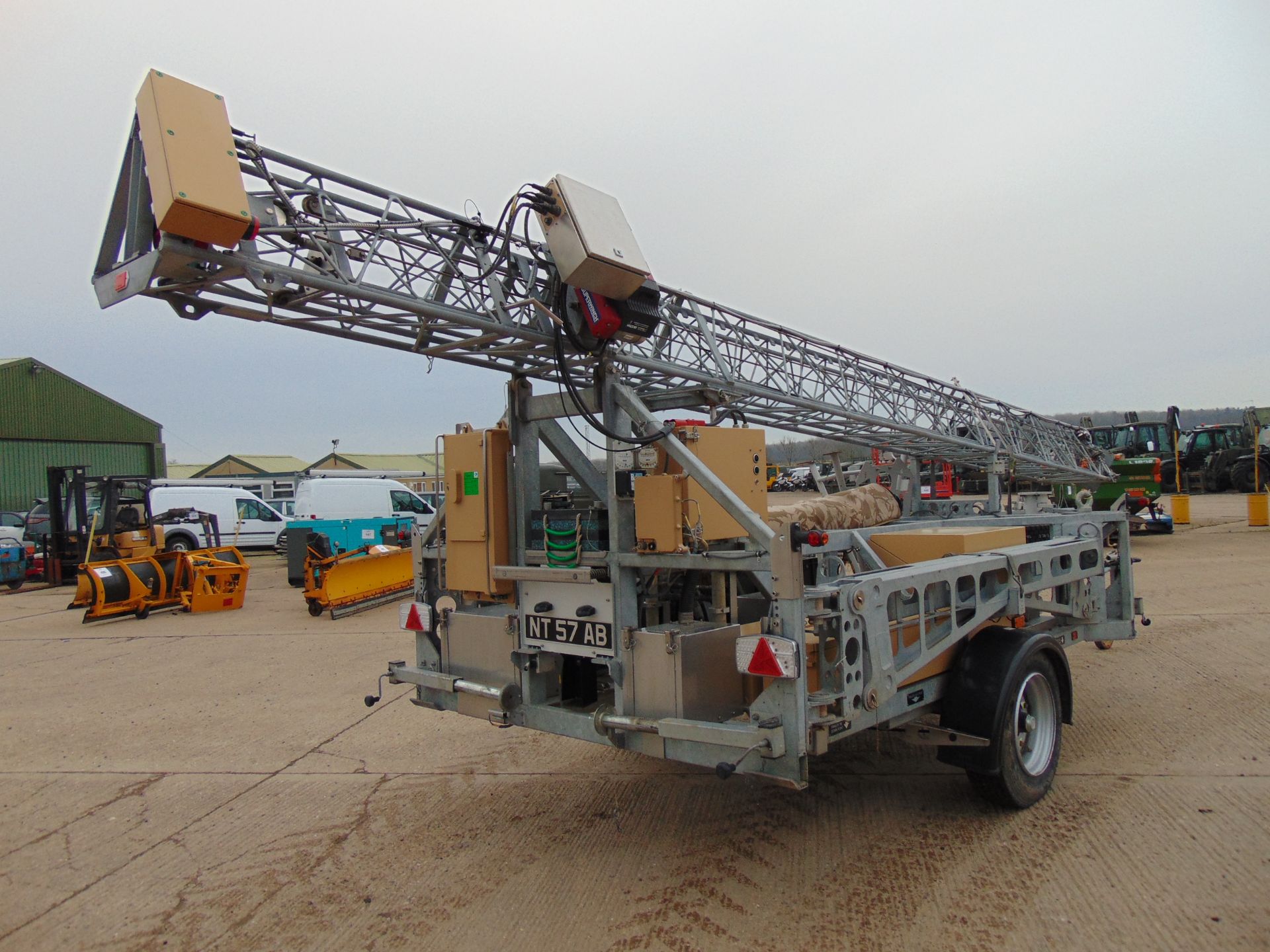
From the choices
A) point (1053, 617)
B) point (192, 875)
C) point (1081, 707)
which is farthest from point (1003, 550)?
point (192, 875)

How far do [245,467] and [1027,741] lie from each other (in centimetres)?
5707

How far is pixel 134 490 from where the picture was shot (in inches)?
773

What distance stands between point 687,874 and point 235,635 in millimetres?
8828

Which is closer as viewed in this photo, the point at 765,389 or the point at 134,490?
Result: the point at 765,389

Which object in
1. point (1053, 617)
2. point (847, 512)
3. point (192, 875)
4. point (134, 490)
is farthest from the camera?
point (134, 490)

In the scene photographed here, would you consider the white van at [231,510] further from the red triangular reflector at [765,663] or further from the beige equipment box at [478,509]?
the red triangular reflector at [765,663]

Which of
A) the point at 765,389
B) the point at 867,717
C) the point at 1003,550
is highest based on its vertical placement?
the point at 765,389

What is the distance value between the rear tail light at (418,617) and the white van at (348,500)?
15.7 meters

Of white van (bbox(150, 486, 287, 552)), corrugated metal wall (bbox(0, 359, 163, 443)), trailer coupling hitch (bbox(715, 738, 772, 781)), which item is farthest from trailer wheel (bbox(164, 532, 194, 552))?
trailer coupling hitch (bbox(715, 738, 772, 781))

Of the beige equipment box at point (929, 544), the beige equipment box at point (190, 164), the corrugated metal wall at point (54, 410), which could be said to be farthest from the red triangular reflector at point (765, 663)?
the corrugated metal wall at point (54, 410)

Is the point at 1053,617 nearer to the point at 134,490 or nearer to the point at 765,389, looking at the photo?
the point at 765,389

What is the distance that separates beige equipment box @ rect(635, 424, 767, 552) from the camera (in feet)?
12.0

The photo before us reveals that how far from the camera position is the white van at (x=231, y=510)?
21.8 metres

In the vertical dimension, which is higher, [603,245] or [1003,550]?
[603,245]
